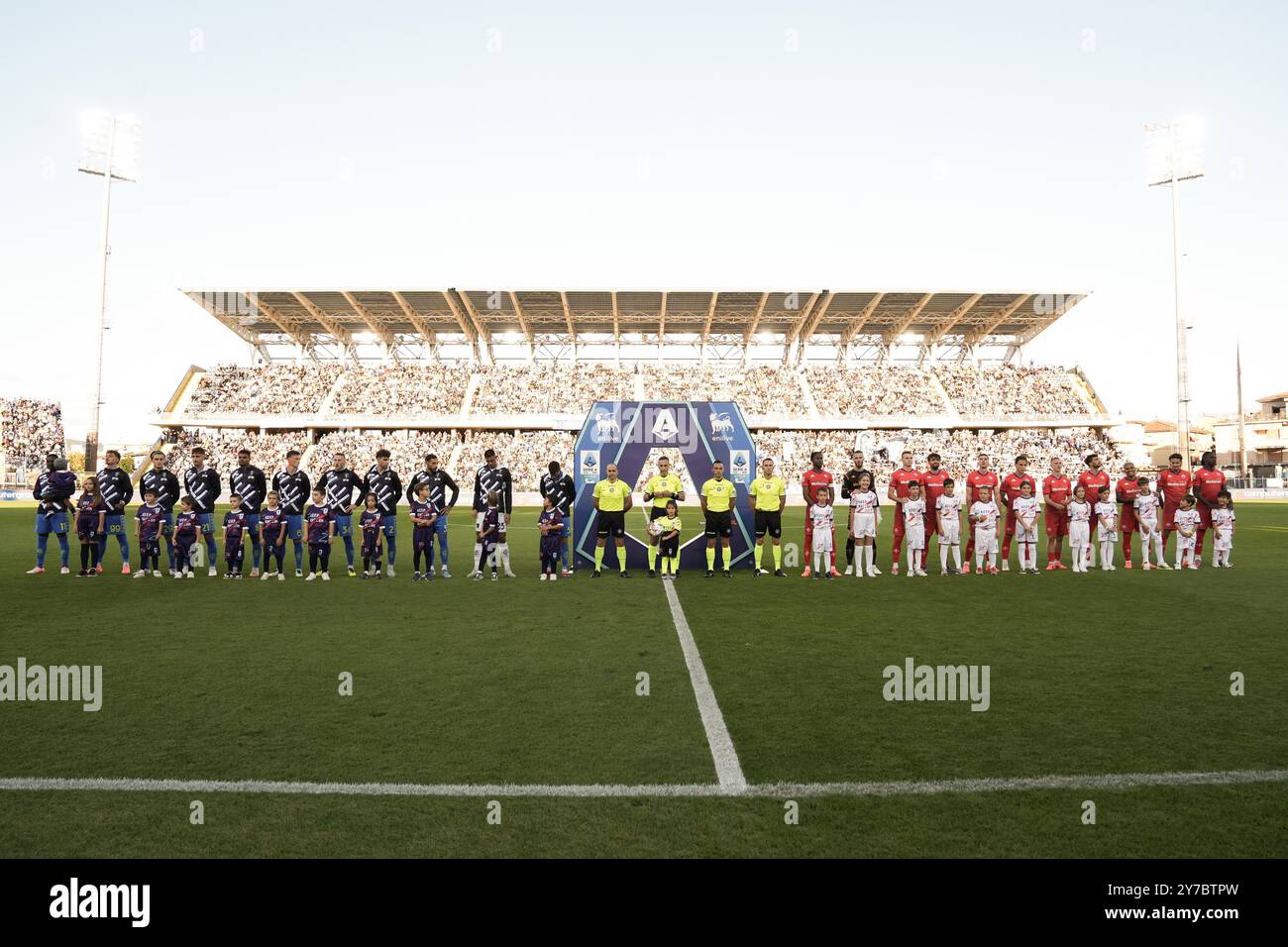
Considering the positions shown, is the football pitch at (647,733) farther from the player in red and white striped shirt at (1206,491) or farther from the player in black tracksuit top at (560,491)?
the player in red and white striped shirt at (1206,491)

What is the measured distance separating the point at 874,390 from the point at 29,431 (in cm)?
5853

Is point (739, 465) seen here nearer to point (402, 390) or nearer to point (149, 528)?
point (149, 528)

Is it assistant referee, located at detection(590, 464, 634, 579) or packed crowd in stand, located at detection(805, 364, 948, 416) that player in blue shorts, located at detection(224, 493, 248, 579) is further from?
packed crowd in stand, located at detection(805, 364, 948, 416)

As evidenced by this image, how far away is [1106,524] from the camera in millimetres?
13195

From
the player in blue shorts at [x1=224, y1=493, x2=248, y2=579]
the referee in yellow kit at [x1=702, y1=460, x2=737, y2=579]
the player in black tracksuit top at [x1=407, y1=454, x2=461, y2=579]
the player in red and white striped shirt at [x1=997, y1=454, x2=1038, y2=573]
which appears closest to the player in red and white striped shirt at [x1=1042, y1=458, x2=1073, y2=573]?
the player in red and white striped shirt at [x1=997, y1=454, x2=1038, y2=573]

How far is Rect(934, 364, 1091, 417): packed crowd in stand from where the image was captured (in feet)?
164

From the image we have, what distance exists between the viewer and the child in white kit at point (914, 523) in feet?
41.2

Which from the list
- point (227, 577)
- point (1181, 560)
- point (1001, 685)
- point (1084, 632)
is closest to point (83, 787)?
point (1001, 685)

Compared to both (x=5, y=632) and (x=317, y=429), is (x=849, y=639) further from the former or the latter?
(x=317, y=429)

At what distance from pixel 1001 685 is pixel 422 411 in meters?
46.1

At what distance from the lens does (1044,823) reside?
3576 mm
